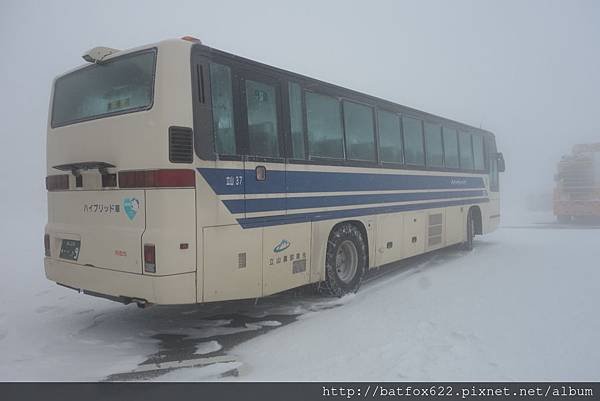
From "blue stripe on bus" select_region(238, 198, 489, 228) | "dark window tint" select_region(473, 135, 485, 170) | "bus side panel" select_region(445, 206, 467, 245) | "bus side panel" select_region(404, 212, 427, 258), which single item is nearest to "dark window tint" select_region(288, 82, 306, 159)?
"blue stripe on bus" select_region(238, 198, 489, 228)

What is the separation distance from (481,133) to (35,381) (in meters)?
11.9

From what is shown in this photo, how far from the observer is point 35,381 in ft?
13.2

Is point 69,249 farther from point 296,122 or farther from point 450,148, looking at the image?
point 450,148

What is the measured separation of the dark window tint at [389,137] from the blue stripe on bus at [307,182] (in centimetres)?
35

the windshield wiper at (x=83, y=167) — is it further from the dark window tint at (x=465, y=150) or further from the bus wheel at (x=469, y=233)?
the bus wheel at (x=469, y=233)

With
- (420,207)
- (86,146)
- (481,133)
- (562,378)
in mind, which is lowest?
(562,378)

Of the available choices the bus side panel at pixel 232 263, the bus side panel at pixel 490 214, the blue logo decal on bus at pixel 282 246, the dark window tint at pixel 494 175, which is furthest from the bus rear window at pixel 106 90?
the dark window tint at pixel 494 175

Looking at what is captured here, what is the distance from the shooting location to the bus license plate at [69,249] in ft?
17.8

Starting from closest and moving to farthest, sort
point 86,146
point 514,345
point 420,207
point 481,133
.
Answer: point 514,345 → point 86,146 → point 420,207 → point 481,133

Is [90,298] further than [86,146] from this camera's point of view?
Yes

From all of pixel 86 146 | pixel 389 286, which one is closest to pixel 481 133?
pixel 389 286
